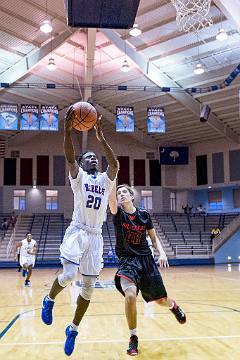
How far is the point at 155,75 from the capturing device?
79.4 ft

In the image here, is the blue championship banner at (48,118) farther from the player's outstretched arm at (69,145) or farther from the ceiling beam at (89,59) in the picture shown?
the player's outstretched arm at (69,145)

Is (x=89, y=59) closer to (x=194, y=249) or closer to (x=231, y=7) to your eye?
(x=231, y=7)

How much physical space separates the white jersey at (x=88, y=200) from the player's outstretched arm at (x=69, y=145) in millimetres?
107

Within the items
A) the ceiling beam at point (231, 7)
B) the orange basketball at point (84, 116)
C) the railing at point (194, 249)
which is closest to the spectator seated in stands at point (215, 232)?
the railing at point (194, 249)

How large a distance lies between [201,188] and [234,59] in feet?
50.1

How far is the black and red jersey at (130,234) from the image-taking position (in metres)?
5.36

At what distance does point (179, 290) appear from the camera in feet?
40.6

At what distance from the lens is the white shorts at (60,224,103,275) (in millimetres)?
4574

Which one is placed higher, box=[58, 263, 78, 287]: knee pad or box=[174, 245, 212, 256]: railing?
box=[58, 263, 78, 287]: knee pad

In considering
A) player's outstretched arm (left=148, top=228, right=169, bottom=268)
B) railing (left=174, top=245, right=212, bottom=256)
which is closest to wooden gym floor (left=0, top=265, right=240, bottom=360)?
player's outstretched arm (left=148, top=228, right=169, bottom=268)

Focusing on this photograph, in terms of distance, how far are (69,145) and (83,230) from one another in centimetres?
92

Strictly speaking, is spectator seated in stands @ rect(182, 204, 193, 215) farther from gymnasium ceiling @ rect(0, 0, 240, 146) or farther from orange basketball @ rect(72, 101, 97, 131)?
orange basketball @ rect(72, 101, 97, 131)

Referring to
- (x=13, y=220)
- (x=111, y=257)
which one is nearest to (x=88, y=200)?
(x=111, y=257)

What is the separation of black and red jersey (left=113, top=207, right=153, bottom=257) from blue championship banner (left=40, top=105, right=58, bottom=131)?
15435mm
